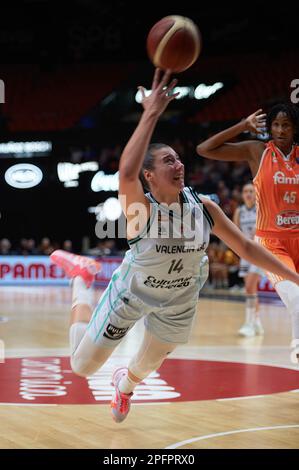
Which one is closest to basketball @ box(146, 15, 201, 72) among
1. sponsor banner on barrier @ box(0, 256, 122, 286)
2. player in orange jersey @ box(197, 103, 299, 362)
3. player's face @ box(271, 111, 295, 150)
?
player in orange jersey @ box(197, 103, 299, 362)

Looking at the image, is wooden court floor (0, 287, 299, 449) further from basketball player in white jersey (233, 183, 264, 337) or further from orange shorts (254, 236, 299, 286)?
orange shorts (254, 236, 299, 286)

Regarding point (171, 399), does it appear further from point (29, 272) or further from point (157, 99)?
point (29, 272)

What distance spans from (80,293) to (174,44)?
1.69 m

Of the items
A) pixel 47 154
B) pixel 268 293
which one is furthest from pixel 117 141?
pixel 268 293

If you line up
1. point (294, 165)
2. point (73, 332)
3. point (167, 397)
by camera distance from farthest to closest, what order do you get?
point (167, 397), point (294, 165), point (73, 332)

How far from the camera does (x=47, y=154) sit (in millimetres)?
25500

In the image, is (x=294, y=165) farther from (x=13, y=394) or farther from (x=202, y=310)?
(x=202, y=310)

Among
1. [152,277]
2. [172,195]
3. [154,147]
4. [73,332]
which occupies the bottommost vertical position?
[73,332]

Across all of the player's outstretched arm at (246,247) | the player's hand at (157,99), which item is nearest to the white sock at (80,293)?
the player's outstretched arm at (246,247)

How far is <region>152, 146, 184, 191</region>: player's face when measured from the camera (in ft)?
13.4

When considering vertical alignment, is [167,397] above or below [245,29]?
below

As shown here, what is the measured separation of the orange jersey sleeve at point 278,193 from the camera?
534 centimetres
